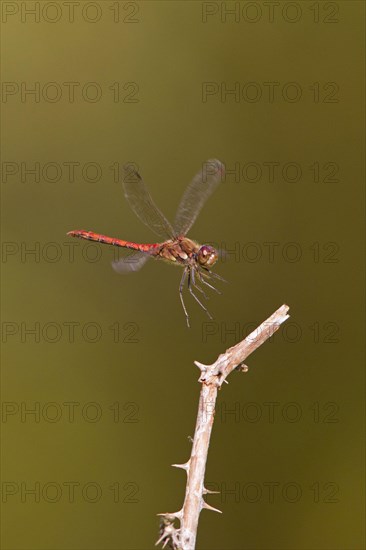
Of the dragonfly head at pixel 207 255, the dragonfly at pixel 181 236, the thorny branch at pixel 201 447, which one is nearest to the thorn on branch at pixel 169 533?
the thorny branch at pixel 201 447

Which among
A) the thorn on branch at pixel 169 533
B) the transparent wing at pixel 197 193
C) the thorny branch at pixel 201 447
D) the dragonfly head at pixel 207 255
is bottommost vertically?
the thorn on branch at pixel 169 533

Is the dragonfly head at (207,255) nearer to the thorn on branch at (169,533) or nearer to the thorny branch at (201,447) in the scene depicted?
the thorny branch at (201,447)

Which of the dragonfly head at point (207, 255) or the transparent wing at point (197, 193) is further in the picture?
the transparent wing at point (197, 193)

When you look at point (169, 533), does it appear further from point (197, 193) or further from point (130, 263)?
point (197, 193)

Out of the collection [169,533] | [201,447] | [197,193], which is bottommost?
[169,533]

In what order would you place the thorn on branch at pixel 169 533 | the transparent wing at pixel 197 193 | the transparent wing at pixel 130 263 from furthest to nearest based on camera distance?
the transparent wing at pixel 197 193
the transparent wing at pixel 130 263
the thorn on branch at pixel 169 533

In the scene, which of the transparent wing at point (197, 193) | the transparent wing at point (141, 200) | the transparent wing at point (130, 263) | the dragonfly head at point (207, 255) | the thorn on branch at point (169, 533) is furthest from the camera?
the transparent wing at point (141, 200)

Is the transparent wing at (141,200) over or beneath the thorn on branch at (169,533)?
over

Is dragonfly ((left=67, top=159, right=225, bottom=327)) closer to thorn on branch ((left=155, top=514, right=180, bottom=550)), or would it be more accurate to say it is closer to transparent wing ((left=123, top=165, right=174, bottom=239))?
transparent wing ((left=123, top=165, right=174, bottom=239))

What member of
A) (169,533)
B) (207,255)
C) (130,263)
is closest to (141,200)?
(130,263)

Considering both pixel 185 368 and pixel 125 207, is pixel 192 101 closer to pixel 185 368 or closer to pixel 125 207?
pixel 125 207
